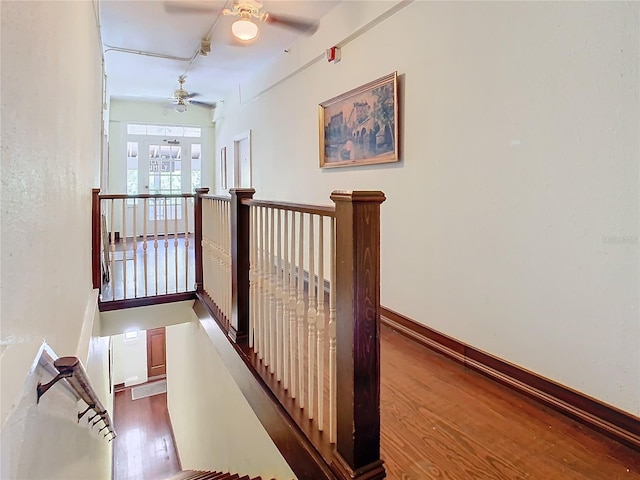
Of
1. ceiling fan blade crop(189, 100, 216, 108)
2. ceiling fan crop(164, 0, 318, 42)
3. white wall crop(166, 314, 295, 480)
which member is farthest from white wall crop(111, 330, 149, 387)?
ceiling fan crop(164, 0, 318, 42)

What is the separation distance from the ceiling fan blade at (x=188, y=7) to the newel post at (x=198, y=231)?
1.60 meters

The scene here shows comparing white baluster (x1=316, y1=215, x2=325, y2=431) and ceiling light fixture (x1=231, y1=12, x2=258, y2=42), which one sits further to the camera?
ceiling light fixture (x1=231, y1=12, x2=258, y2=42)

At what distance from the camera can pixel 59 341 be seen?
1476 mm

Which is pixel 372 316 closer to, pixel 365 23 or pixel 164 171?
pixel 365 23

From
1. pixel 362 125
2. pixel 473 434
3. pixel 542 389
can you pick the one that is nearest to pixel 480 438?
pixel 473 434

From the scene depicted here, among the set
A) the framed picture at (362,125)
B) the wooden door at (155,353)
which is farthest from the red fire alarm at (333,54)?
the wooden door at (155,353)

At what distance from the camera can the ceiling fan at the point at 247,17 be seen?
2926mm

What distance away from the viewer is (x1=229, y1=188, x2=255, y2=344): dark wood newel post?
94.0 inches

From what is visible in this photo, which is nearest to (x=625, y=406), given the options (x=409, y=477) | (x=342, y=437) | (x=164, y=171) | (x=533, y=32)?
(x=409, y=477)

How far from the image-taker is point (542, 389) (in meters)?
1.92

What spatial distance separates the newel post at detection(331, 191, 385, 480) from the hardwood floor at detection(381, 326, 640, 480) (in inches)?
8.3

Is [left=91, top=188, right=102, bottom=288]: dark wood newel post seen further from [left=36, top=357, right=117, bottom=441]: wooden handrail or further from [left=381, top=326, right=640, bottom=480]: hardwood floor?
[left=381, top=326, right=640, bottom=480]: hardwood floor

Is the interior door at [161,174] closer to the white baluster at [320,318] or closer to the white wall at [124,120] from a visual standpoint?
the white wall at [124,120]

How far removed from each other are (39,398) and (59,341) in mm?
645
